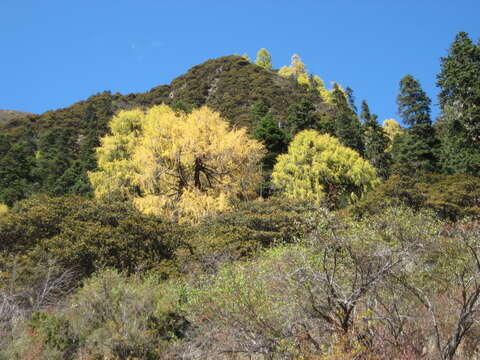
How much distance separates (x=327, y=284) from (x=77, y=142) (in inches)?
1917

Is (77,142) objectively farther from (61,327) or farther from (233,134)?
(61,327)

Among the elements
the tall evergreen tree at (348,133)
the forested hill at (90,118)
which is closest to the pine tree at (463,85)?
the tall evergreen tree at (348,133)

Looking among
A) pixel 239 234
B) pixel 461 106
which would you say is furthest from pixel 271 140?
pixel 239 234

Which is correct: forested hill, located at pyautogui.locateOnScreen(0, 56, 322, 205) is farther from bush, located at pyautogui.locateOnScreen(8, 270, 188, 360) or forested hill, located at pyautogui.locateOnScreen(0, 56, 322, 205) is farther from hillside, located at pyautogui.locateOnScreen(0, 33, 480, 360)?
bush, located at pyautogui.locateOnScreen(8, 270, 188, 360)

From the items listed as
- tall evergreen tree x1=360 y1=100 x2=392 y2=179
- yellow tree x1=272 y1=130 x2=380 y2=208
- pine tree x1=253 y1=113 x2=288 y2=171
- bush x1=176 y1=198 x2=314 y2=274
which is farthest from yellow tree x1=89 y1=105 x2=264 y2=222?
tall evergreen tree x1=360 y1=100 x2=392 y2=179

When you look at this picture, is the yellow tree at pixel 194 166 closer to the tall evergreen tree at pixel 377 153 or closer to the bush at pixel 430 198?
the bush at pixel 430 198

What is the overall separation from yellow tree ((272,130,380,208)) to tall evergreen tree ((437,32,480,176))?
5524 mm

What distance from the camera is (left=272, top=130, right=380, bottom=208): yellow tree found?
2405cm

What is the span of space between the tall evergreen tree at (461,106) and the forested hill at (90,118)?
17.1 meters

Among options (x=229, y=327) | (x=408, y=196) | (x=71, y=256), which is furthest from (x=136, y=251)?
(x=408, y=196)

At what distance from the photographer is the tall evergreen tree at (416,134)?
29.1m

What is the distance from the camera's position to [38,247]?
11289mm

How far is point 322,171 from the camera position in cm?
2431

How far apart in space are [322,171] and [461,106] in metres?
10.7
